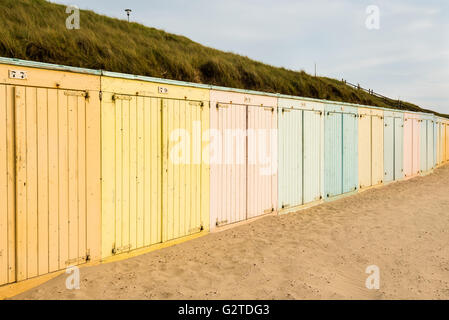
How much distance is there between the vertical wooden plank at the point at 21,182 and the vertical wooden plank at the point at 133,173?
4.07ft

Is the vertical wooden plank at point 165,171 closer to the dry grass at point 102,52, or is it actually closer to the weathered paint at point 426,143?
the dry grass at point 102,52

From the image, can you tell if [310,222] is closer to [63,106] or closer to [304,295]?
[304,295]

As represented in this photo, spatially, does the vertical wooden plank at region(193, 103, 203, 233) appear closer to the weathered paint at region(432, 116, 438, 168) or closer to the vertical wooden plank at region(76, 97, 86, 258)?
the vertical wooden plank at region(76, 97, 86, 258)

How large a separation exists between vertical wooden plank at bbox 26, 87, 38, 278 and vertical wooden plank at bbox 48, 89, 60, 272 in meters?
0.14

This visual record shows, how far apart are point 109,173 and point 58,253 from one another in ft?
3.37

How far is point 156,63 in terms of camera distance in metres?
9.47

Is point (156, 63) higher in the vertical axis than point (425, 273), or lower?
higher

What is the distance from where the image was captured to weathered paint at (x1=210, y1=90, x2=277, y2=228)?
5.67 m

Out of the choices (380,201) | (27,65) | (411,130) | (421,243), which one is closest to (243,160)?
(421,243)

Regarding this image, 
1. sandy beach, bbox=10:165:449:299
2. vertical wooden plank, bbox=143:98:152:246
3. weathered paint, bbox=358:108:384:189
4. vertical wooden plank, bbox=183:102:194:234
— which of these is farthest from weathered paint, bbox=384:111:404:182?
vertical wooden plank, bbox=143:98:152:246

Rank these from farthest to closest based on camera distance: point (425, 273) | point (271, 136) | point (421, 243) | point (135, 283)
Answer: point (271, 136) < point (421, 243) < point (425, 273) < point (135, 283)

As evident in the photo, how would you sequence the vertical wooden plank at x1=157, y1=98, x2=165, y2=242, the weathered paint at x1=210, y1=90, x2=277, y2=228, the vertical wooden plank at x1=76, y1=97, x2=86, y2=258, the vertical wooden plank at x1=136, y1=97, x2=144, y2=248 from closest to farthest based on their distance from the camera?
1. the vertical wooden plank at x1=76, y1=97, x2=86, y2=258
2. the vertical wooden plank at x1=136, y1=97, x2=144, y2=248
3. the vertical wooden plank at x1=157, y1=98, x2=165, y2=242
4. the weathered paint at x1=210, y1=90, x2=277, y2=228

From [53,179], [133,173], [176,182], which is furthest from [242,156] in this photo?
[53,179]

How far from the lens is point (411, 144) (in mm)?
12688
